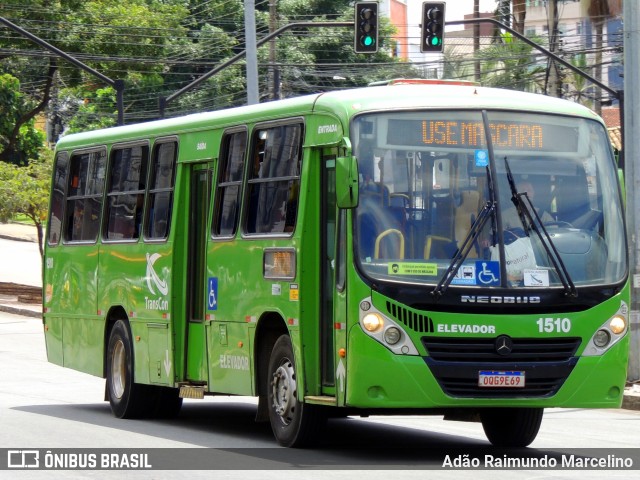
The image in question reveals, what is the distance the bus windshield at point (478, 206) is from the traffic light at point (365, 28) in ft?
52.0

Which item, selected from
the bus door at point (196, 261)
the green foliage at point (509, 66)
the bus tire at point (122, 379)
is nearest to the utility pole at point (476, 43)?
the green foliage at point (509, 66)

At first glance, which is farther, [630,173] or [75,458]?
[630,173]

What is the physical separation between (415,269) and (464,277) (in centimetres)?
38

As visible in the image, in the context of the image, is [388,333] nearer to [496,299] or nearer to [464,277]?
[464,277]

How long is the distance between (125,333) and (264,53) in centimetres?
4736

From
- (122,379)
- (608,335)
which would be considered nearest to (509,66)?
(122,379)

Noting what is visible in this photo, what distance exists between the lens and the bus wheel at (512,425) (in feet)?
41.1

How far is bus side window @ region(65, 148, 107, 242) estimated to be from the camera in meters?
16.8

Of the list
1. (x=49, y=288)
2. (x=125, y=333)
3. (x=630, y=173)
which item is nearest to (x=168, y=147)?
A: (x=125, y=333)

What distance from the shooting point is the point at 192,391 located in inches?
556

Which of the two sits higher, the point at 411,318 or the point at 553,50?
the point at 553,50

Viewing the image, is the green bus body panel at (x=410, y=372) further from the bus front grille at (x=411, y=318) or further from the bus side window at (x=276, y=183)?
the bus side window at (x=276, y=183)

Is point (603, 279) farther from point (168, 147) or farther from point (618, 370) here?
point (168, 147)

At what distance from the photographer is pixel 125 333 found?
1587 centimetres
